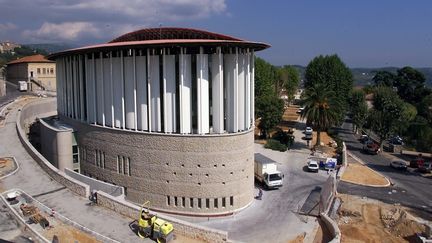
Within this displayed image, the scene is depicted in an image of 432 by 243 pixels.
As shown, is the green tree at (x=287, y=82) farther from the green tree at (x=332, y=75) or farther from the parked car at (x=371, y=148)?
the parked car at (x=371, y=148)

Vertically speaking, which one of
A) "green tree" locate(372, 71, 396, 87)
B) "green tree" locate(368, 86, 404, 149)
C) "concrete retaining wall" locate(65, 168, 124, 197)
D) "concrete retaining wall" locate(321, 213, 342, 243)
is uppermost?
"green tree" locate(372, 71, 396, 87)

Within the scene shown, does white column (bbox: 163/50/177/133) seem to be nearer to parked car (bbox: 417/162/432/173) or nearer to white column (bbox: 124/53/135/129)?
white column (bbox: 124/53/135/129)

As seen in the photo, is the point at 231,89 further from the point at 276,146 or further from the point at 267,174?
the point at 276,146

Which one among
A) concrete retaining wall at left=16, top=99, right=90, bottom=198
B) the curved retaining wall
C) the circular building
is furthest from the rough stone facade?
the curved retaining wall

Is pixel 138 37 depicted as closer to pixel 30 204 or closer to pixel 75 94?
pixel 75 94

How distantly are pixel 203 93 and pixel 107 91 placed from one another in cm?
935

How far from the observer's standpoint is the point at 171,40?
102 ft

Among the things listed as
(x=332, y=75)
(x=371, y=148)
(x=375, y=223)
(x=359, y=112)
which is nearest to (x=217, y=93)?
(x=375, y=223)

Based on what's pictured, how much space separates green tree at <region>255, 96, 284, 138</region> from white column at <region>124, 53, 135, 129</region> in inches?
1531

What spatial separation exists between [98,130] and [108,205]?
36.2ft

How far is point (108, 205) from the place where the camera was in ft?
88.1

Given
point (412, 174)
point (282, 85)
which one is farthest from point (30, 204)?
point (282, 85)

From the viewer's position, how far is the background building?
97.7 metres

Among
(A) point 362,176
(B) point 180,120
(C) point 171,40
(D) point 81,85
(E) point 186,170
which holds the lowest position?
(A) point 362,176
